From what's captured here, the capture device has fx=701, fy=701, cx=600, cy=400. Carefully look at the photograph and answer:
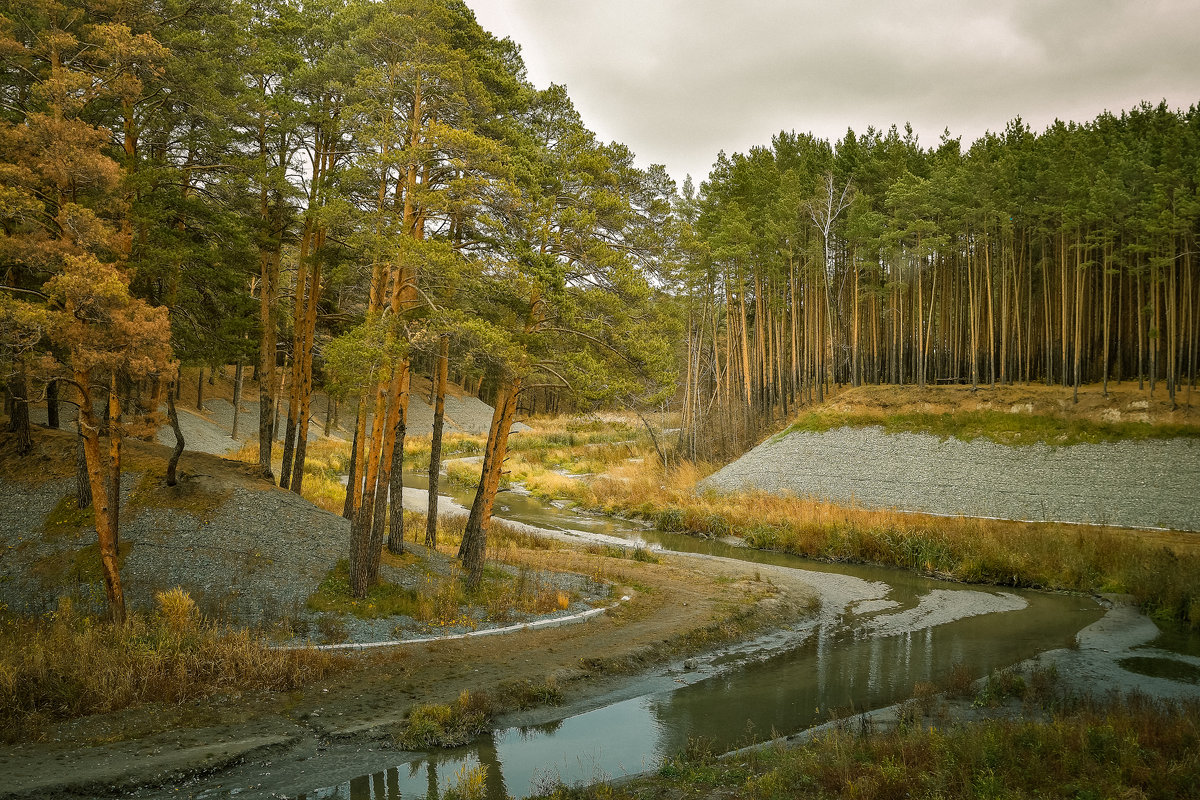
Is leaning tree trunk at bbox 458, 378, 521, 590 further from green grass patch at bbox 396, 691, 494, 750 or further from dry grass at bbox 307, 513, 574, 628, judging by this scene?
green grass patch at bbox 396, 691, 494, 750

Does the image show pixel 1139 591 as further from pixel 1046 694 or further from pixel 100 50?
pixel 100 50

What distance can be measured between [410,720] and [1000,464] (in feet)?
100

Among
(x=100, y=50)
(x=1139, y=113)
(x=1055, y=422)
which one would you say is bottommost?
(x=1055, y=422)

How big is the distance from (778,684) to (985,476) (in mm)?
23728

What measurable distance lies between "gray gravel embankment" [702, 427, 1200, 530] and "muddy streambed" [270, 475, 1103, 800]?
979 cm

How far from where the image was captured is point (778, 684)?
1228 centimetres

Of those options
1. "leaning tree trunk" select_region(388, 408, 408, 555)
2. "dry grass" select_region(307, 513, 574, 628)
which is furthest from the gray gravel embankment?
"leaning tree trunk" select_region(388, 408, 408, 555)

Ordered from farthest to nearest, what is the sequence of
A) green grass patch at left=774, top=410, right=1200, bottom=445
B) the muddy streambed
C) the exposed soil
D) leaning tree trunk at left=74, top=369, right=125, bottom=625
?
green grass patch at left=774, top=410, right=1200, bottom=445 → leaning tree trunk at left=74, top=369, right=125, bottom=625 → the muddy streambed → the exposed soil

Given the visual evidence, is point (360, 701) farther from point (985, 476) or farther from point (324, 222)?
point (985, 476)

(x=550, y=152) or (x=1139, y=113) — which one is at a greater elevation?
(x=1139, y=113)

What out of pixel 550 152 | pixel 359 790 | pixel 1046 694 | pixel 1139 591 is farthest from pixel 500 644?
pixel 1139 591

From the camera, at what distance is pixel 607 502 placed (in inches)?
1378

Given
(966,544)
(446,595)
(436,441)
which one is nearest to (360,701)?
(446,595)

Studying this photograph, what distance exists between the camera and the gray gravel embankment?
87.6 ft
